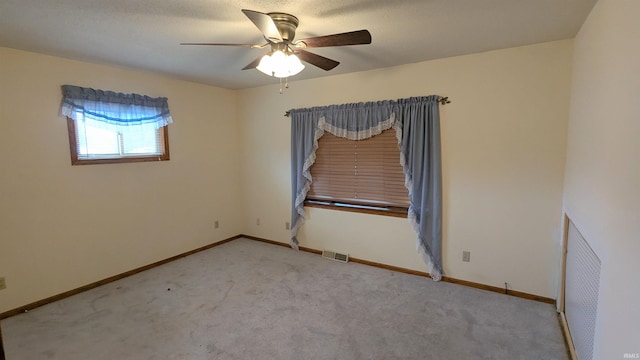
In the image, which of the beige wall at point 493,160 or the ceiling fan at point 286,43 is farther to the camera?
the beige wall at point 493,160

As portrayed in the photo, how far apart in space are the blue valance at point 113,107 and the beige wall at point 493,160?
6.83ft

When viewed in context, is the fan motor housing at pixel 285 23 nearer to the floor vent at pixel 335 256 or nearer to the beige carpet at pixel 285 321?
the beige carpet at pixel 285 321

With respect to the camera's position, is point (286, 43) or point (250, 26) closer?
point (286, 43)

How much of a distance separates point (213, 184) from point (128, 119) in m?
1.43

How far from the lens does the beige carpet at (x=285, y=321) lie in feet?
7.18

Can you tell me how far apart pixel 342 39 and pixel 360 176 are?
211 cm

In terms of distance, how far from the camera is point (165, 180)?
3861 millimetres

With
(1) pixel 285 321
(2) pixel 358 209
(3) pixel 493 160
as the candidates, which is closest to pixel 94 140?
(1) pixel 285 321

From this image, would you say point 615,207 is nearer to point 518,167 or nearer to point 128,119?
point 518,167

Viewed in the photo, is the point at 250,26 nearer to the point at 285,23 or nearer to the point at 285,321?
the point at 285,23

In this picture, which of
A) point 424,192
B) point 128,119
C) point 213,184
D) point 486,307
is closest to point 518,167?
point 424,192

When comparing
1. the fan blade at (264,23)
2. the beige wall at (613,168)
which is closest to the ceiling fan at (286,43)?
the fan blade at (264,23)

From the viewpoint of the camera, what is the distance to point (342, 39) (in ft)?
6.03

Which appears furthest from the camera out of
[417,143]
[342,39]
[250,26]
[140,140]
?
[140,140]
